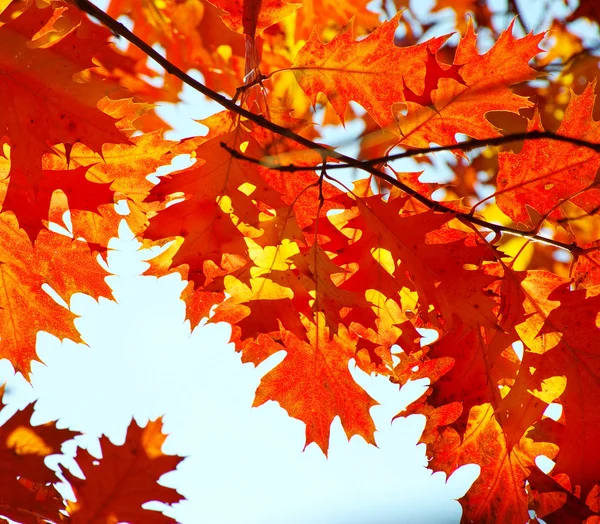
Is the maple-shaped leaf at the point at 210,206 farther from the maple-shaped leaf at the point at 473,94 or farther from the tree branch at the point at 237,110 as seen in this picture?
the maple-shaped leaf at the point at 473,94

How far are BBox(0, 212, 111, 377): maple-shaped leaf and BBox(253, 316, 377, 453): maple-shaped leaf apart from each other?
1.40ft

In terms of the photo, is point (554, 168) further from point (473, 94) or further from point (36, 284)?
point (36, 284)

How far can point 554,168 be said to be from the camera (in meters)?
1.41

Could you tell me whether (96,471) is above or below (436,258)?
below

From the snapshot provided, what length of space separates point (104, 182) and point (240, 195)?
1.06ft

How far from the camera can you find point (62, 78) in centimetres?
120

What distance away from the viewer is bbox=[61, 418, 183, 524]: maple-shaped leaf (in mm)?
1347

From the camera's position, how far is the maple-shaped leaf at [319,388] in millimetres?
1448

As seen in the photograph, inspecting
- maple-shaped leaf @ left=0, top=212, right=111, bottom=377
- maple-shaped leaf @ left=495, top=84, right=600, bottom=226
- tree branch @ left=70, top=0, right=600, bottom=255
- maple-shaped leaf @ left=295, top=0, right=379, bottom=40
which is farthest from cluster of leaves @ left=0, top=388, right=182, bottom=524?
maple-shaped leaf @ left=295, top=0, right=379, bottom=40

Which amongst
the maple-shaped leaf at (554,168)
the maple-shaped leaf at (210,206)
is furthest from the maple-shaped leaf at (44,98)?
the maple-shaped leaf at (554,168)

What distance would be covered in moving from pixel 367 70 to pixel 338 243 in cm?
36

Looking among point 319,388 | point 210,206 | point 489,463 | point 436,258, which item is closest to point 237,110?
point 210,206

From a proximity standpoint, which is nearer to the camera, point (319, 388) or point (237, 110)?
point (237, 110)

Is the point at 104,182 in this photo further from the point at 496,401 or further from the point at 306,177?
the point at 496,401
